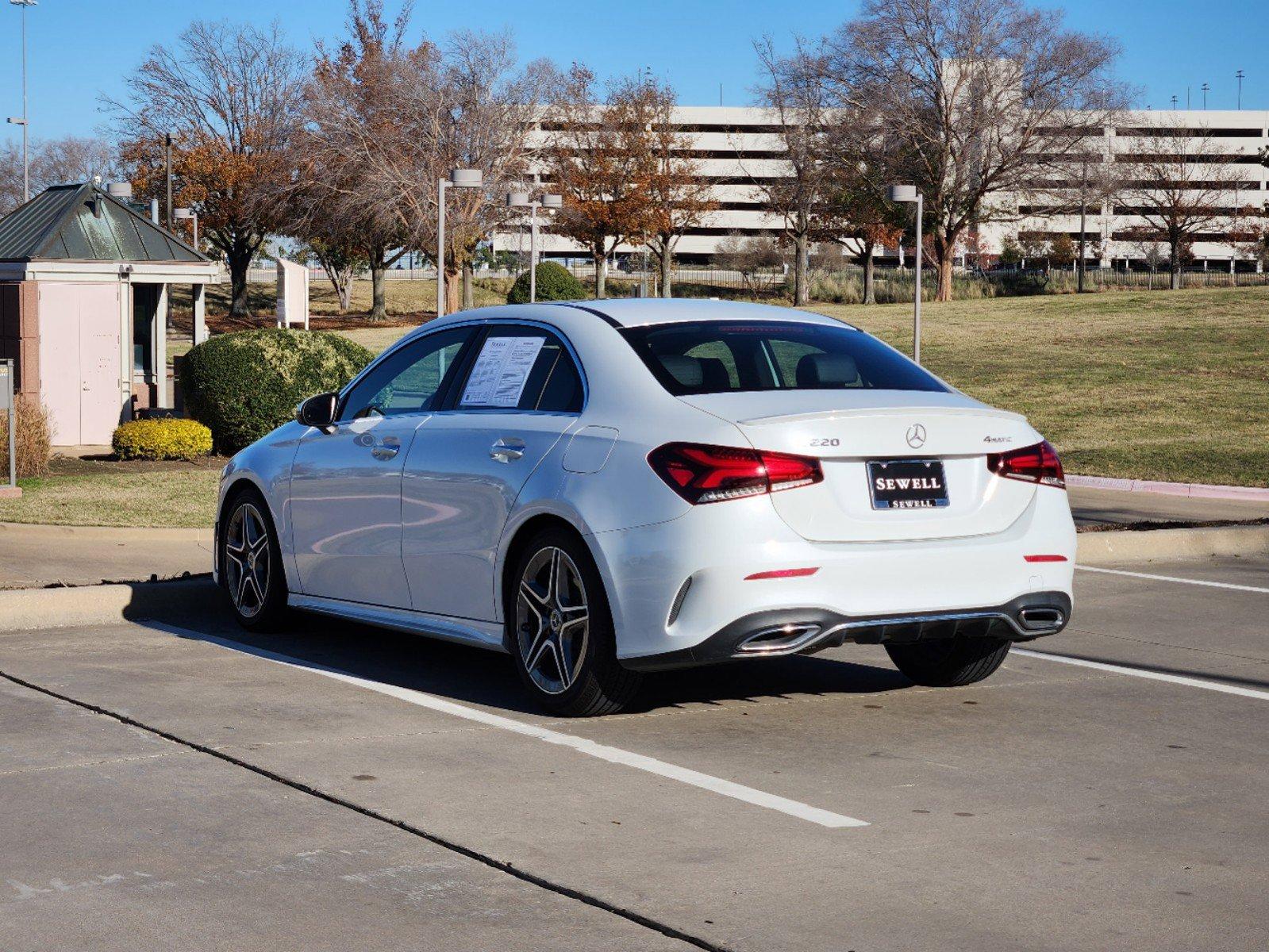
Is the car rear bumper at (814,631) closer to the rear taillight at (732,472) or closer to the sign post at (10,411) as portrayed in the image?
the rear taillight at (732,472)

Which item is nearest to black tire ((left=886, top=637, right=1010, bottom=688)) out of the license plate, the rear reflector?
the license plate

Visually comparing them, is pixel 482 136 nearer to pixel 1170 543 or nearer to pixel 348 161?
pixel 348 161

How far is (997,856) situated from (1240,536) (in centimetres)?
834

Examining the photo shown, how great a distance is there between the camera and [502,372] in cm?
739

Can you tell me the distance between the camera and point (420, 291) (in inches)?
3342

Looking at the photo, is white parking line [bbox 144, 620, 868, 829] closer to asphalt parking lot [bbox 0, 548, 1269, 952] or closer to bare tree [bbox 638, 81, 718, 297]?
asphalt parking lot [bbox 0, 548, 1269, 952]

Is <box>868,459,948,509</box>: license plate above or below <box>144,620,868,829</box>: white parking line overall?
above

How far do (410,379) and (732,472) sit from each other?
2459 mm

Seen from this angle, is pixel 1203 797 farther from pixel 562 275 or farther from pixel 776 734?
pixel 562 275

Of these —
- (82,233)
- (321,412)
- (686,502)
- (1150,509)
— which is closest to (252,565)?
(321,412)

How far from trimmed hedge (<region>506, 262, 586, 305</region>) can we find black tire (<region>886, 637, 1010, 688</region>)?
141 ft

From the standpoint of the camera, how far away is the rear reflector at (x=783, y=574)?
241 inches

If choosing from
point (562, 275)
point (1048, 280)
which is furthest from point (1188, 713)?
point (1048, 280)

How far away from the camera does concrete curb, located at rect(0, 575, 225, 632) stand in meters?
8.84
